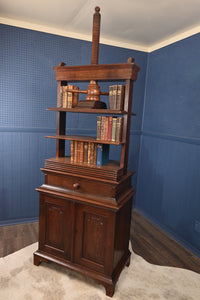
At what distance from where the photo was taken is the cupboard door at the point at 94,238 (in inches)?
78.5

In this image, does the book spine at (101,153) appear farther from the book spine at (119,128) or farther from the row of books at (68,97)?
the row of books at (68,97)

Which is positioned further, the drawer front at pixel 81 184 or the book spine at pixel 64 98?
the book spine at pixel 64 98

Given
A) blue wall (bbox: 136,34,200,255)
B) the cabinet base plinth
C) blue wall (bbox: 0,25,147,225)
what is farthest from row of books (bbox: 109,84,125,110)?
the cabinet base plinth

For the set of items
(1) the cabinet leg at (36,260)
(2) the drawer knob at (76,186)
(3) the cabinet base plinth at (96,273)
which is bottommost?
(1) the cabinet leg at (36,260)

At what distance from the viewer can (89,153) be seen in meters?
2.17

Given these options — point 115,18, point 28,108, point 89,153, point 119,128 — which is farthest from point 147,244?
point 115,18

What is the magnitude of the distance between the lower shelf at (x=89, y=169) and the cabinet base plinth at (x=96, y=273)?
36.0 inches

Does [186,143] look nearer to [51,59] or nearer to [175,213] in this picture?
[175,213]

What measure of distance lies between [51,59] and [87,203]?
84.7 inches

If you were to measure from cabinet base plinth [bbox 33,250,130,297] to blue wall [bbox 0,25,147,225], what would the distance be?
108 centimetres

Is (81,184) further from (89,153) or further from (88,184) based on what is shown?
(89,153)

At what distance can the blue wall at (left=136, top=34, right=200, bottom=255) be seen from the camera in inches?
110

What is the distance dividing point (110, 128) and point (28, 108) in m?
1.57

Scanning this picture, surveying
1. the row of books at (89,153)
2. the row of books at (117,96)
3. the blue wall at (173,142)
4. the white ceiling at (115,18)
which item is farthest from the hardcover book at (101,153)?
the white ceiling at (115,18)
